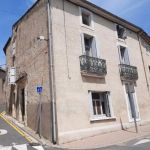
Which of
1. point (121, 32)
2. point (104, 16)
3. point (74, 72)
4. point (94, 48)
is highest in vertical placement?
point (104, 16)

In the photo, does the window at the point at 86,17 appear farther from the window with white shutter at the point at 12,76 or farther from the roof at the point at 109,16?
the window with white shutter at the point at 12,76

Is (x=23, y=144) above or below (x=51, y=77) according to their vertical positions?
below

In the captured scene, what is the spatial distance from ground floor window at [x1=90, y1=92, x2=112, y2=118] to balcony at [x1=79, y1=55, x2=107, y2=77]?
1.18 meters

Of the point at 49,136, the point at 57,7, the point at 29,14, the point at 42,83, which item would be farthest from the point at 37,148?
the point at 29,14

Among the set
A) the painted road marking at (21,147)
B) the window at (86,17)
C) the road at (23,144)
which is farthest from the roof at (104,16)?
the painted road marking at (21,147)

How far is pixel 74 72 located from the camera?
10992 millimetres

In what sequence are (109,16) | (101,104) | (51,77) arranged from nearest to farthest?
(51,77) < (101,104) < (109,16)

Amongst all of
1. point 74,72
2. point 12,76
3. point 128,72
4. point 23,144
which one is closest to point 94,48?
point 74,72

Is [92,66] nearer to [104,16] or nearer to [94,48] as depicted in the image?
[94,48]

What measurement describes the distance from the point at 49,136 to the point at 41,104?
1738 millimetres

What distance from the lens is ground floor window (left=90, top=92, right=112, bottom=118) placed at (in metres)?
11.9

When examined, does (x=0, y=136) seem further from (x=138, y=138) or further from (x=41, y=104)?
(x=138, y=138)

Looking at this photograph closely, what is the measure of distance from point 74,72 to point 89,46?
2.94 m

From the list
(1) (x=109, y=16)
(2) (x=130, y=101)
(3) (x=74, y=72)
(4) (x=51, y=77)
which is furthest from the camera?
(1) (x=109, y=16)
